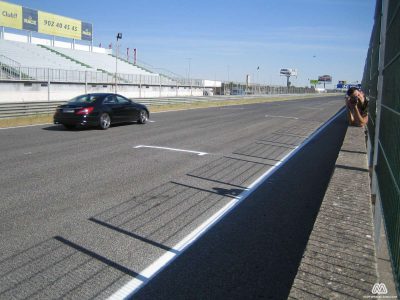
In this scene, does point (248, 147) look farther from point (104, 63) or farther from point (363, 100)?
point (104, 63)

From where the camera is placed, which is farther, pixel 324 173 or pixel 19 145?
pixel 19 145

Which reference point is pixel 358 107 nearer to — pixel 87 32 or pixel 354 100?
pixel 354 100

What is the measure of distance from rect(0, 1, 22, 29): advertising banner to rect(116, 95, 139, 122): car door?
3734 centimetres

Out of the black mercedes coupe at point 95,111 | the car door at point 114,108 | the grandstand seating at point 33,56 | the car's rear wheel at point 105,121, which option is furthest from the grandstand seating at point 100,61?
the car's rear wheel at point 105,121

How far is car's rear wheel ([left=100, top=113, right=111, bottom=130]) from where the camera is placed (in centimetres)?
1509

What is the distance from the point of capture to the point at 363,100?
13.1 meters

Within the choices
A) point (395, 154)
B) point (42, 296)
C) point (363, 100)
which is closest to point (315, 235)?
point (395, 154)

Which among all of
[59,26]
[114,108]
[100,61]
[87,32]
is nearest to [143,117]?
[114,108]

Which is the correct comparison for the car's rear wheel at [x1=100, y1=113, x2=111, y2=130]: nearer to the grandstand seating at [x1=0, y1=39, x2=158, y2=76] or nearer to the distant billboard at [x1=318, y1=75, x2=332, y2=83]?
the grandstand seating at [x1=0, y1=39, x2=158, y2=76]

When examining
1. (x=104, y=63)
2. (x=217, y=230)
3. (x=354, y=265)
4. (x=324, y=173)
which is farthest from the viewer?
(x=104, y=63)

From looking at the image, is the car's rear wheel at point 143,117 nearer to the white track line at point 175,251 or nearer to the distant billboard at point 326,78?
the white track line at point 175,251

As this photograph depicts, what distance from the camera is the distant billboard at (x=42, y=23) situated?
154 ft

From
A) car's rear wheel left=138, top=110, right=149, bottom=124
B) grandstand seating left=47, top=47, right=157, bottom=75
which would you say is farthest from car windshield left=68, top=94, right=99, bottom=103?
grandstand seating left=47, top=47, right=157, bottom=75

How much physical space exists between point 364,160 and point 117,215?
4.10 metres
